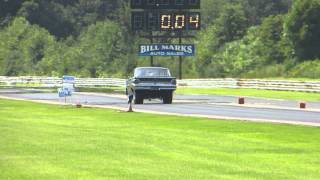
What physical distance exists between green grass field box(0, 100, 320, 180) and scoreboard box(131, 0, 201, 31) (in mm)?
34802

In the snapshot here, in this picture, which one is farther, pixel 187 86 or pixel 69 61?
pixel 69 61

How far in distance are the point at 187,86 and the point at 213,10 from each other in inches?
3196

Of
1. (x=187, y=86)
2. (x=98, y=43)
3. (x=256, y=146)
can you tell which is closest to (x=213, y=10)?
(x=98, y=43)

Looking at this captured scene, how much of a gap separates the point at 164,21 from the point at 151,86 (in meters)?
22.6

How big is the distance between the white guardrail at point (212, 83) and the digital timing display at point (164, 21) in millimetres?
6856

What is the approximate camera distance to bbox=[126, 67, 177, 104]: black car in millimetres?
39781

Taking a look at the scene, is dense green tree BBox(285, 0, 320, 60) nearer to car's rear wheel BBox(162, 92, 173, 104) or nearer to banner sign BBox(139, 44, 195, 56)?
banner sign BBox(139, 44, 195, 56)

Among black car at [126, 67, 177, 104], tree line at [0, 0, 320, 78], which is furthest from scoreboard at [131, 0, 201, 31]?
black car at [126, 67, 177, 104]

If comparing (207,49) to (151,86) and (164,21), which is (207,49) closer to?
(164,21)

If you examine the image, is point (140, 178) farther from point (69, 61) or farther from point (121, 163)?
point (69, 61)

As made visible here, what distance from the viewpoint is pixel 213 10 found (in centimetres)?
15025

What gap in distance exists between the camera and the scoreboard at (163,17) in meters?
61.7

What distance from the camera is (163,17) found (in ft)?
203

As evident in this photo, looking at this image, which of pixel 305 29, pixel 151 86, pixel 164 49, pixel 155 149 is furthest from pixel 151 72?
pixel 305 29
